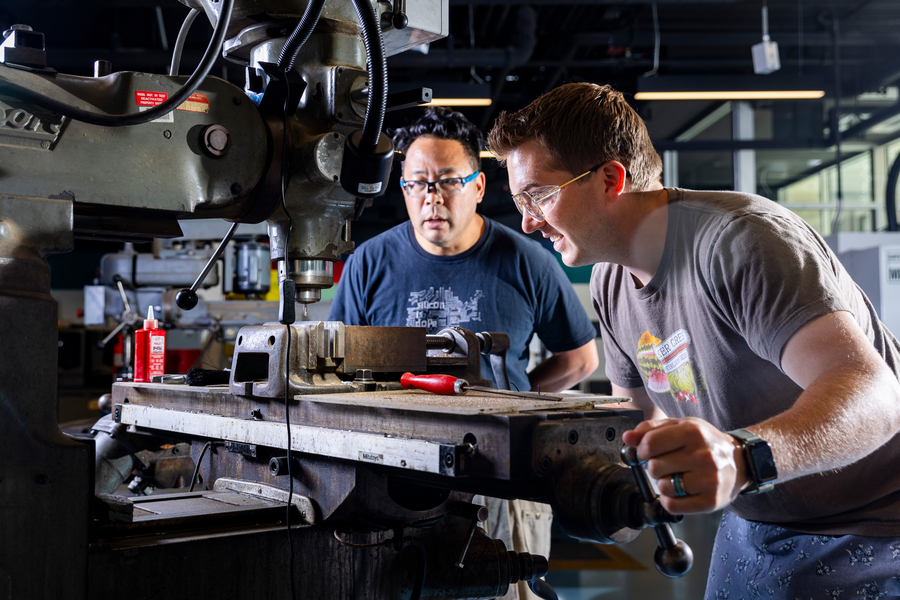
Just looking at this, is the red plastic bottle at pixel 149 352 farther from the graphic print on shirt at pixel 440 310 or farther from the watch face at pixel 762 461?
the watch face at pixel 762 461

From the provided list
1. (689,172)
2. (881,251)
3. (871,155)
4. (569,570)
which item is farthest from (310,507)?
(871,155)

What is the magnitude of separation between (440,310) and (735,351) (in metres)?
0.99

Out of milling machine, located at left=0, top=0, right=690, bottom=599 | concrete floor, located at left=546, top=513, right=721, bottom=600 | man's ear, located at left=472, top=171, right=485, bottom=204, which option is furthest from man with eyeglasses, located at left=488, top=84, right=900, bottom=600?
concrete floor, located at left=546, top=513, right=721, bottom=600

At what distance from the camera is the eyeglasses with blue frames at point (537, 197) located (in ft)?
4.19

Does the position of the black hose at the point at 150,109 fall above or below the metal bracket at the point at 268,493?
above

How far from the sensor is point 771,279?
→ 937 mm

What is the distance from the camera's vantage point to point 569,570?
3.65 m

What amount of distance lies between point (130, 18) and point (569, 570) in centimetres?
519

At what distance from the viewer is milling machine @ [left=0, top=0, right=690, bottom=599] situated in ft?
2.58

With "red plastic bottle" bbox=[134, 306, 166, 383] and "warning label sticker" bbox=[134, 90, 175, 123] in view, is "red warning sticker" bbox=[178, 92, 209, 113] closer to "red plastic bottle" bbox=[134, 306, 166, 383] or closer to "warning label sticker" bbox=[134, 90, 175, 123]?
"warning label sticker" bbox=[134, 90, 175, 123]

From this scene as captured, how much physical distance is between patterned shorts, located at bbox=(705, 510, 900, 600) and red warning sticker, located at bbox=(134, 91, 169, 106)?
1.21 metres

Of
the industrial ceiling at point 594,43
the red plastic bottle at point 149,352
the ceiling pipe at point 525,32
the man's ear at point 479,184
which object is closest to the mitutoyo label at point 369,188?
the red plastic bottle at point 149,352

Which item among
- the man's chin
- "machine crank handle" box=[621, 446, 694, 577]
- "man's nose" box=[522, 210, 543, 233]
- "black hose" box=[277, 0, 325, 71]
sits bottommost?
"machine crank handle" box=[621, 446, 694, 577]

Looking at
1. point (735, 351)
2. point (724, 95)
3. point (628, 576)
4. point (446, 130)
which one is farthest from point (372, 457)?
point (724, 95)
